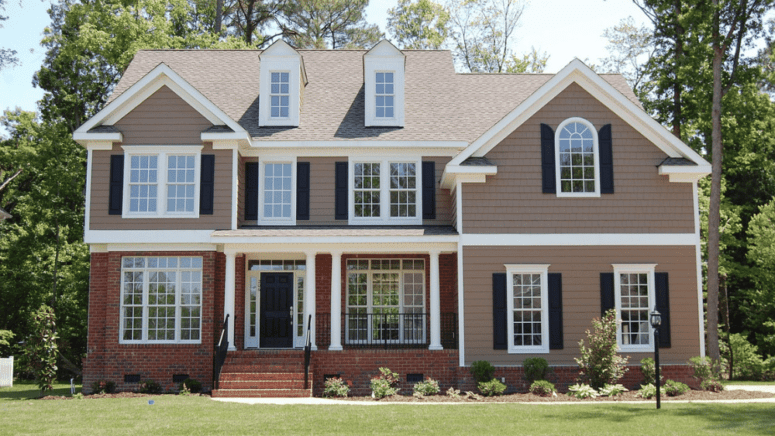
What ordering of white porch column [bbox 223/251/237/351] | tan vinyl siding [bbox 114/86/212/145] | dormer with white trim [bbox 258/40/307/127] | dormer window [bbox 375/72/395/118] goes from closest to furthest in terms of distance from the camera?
1. white porch column [bbox 223/251/237/351]
2. tan vinyl siding [bbox 114/86/212/145]
3. dormer with white trim [bbox 258/40/307/127]
4. dormer window [bbox 375/72/395/118]

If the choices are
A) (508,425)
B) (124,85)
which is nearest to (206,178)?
(124,85)

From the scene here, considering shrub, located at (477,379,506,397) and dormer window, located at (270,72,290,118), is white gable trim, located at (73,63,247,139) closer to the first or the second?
dormer window, located at (270,72,290,118)

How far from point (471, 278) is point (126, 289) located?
8.65 metres

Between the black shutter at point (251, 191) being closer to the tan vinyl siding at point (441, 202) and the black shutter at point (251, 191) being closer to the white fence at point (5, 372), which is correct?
the tan vinyl siding at point (441, 202)

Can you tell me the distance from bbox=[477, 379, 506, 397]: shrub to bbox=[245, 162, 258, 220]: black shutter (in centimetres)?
762

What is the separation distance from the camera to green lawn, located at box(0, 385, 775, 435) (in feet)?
36.9

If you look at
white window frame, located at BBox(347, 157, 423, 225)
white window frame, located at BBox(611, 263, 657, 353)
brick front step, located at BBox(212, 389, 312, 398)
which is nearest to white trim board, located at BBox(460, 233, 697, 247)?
white window frame, located at BBox(611, 263, 657, 353)

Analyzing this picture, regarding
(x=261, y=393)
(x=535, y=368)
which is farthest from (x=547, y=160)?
(x=261, y=393)

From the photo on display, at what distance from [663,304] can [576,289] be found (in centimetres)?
215

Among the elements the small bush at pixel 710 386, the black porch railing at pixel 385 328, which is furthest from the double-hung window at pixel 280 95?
the small bush at pixel 710 386

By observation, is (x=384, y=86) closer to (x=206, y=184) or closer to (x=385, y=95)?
(x=385, y=95)

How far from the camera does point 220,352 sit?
17.0 meters

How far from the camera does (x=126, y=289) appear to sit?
1805 cm

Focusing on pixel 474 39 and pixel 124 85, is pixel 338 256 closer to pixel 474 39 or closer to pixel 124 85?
pixel 124 85
